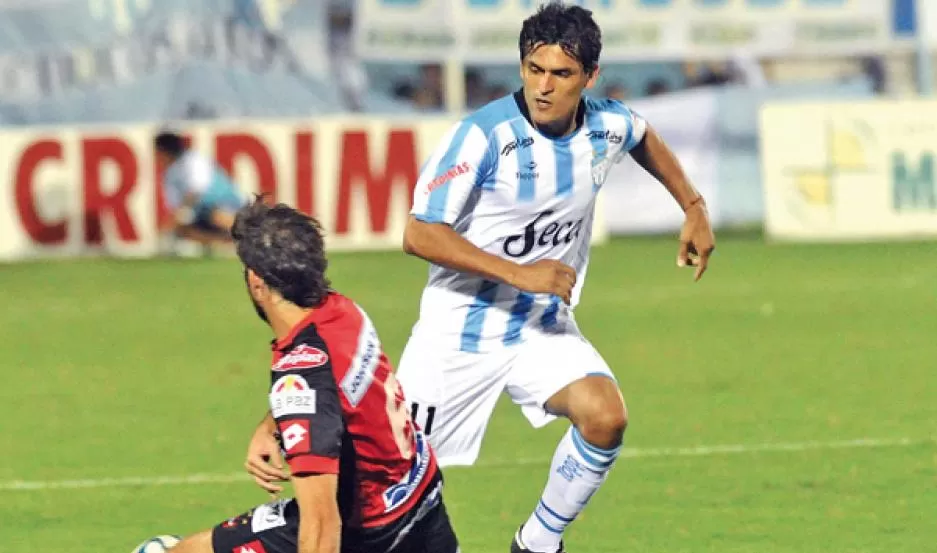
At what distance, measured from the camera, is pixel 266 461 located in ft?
18.5

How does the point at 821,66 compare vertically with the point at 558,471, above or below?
below

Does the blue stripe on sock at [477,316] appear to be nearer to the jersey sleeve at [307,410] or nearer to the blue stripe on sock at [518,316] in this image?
the blue stripe on sock at [518,316]

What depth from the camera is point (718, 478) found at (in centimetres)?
902

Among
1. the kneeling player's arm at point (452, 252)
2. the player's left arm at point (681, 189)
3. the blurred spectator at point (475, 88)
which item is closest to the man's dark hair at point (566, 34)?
the player's left arm at point (681, 189)

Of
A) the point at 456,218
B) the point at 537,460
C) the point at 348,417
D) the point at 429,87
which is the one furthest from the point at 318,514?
the point at 429,87

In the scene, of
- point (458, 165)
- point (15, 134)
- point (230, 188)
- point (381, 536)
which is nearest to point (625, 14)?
point (230, 188)

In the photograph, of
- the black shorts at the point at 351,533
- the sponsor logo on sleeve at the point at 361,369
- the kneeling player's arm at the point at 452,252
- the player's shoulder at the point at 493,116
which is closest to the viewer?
the sponsor logo on sleeve at the point at 361,369

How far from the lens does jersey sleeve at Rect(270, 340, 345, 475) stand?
507 centimetres

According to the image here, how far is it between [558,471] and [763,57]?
17864mm

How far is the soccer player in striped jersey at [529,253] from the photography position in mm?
6945

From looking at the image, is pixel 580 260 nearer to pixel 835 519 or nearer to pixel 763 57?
pixel 835 519

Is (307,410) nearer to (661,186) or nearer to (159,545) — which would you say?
(159,545)

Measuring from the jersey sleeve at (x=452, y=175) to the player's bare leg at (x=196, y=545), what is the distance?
5.67ft

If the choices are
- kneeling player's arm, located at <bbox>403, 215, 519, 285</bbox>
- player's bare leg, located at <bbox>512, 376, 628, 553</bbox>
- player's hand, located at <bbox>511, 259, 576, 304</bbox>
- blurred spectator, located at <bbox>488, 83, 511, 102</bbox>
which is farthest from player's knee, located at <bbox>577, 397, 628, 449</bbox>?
blurred spectator, located at <bbox>488, 83, 511, 102</bbox>
